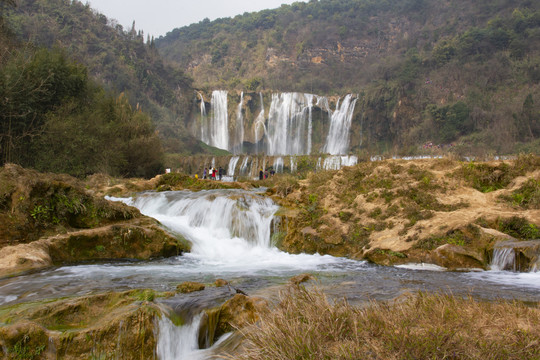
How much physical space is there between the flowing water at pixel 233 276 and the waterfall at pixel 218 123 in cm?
5470

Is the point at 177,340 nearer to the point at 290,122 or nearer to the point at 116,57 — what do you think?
the point at 290,122

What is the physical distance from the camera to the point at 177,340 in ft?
14.5

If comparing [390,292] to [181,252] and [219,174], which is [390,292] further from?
[219,174]

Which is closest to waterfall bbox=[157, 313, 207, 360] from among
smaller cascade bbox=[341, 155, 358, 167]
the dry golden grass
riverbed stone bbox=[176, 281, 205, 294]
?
riverbed stone bbox=[176, 281, 205, 294]

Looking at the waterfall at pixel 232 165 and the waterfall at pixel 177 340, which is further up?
the waterfall at pixel 232 165

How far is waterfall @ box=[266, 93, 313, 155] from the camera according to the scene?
5900 cm

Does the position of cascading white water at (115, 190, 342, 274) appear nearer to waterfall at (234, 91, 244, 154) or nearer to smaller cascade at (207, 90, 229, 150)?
waterfall at (234, 91, 244, 154)

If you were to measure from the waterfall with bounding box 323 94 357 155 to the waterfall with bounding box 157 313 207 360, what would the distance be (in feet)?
173

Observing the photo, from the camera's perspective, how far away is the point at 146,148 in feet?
90.0

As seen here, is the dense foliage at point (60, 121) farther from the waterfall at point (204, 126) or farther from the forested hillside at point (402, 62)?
the waterfall at point (204, 126)

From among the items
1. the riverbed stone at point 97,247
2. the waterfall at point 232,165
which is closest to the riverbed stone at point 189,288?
the riverbed stone at point 97,247

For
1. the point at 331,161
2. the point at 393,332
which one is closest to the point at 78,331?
the point at 393,332

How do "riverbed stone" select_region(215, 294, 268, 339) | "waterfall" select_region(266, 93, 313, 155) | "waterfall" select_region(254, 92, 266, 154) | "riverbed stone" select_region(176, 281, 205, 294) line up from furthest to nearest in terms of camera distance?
"waterfall" select_region(254, 92, 266, 154) → "waterfall" select_region(266, 93, 313, 155) → "riverbed stone" select_region(176, 281, 205, 294) → "riverbed stone" select_region(215, 294, 268, 339)

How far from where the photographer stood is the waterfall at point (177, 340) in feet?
13.9
